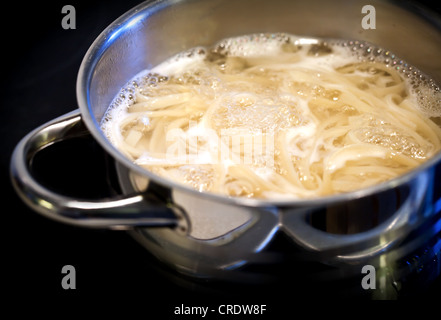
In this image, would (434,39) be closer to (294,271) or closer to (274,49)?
(274,49)

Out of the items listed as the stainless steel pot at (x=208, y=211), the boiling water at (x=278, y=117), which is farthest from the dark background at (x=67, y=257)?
the boiling water at (x=278, y=117)

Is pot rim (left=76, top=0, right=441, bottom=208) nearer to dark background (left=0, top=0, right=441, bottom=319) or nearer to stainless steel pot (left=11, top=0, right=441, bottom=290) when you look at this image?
stainless steel pot (left=11, top=0, right=441, bottom=290)

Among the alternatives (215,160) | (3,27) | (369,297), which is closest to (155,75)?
(215,160)

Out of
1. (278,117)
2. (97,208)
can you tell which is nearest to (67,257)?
(97,208)

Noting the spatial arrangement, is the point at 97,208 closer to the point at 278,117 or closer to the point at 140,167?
the point at 140,167

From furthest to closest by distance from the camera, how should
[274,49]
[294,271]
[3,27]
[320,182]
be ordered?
[3,27] → [274,49] → [320,182] → [294,271]

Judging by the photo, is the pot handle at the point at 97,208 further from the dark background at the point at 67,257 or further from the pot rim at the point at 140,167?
the dark background at the point at 67,257

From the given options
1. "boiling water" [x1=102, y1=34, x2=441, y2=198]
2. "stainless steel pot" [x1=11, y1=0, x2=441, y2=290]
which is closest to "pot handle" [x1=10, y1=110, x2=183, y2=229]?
"stainless steel pot" [x1=11, y1=0, x2=441, y2=290]
